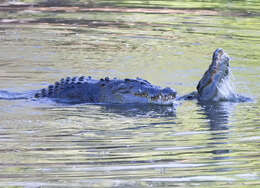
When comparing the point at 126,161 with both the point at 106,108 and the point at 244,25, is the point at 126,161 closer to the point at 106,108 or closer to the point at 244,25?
the point at 106,108

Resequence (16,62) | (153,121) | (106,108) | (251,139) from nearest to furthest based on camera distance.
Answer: (251,139), (153,121), (106,108), (16,62)

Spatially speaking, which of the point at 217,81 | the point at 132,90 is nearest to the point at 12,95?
the point at 132,90

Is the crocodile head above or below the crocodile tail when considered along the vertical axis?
above

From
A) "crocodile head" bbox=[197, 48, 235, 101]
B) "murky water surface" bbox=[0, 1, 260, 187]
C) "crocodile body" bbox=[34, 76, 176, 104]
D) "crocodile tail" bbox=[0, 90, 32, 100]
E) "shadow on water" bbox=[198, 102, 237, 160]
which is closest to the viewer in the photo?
"murky water surface" bbox=[0, 1, 260, 187]

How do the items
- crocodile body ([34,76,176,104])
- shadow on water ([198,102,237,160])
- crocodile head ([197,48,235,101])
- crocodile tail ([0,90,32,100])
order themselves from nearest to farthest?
shadow on water ([198,102,237,160]) → crocodile body ([34,76,176,104]) → crocodile head ([197,48,235,101]) → crocodile tail ([0,90,32,100])

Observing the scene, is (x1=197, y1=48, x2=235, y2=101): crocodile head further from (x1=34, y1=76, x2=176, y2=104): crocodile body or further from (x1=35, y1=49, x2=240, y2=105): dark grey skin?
(x1=34, y1=76, x2=176, y2=104): crocodile body

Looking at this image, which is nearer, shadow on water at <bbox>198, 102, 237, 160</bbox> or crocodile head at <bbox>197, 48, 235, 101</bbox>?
shadow on water at <bbox>198, 102, 237, 160</bbox>

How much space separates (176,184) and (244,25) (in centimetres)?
1148

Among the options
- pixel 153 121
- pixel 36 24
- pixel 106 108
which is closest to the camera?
pixel 153 121

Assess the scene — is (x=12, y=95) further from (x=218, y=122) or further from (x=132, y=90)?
(x=218, y=122)

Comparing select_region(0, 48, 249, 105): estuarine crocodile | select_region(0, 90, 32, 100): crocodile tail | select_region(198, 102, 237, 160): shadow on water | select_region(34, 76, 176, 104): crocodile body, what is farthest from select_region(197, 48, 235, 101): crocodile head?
select_region(0, 90, 32, 100): crocodile tail

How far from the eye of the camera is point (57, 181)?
5273mm

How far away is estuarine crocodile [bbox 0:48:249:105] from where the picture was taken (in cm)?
887

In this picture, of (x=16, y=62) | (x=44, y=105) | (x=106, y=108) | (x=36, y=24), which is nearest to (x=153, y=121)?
(x=106, y=108)
